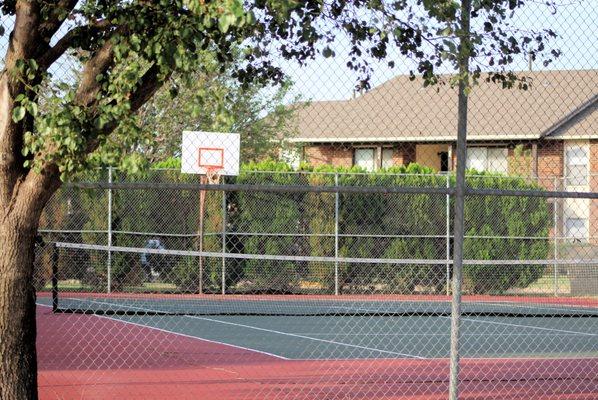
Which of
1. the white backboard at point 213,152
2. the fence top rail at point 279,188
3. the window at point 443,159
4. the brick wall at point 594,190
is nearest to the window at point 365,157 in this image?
the window at point 443,159

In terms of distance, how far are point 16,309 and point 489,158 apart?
1872 centimetres

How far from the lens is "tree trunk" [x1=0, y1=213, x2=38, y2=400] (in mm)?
6352

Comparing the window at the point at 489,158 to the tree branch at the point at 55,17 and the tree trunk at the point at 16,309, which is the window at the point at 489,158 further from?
the tree branch at the point at 55,17

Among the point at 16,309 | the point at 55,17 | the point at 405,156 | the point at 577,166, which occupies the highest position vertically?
the point at 405,156

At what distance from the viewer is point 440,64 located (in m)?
6.80

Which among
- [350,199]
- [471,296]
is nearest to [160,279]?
[350,199]

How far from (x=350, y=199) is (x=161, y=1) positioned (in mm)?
17344

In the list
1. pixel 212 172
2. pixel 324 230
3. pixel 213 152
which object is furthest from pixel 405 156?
pixel 212 172

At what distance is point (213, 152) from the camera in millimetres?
20594

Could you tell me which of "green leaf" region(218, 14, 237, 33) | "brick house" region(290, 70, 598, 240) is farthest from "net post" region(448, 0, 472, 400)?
"brick house" region(290, 70, 598, 240)

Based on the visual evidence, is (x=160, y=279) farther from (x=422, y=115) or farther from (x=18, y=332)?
(x=18, y=332)

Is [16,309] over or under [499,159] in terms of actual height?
under

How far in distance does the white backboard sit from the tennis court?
102 inches

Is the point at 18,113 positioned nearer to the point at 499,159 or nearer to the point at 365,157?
the point at 499,159
